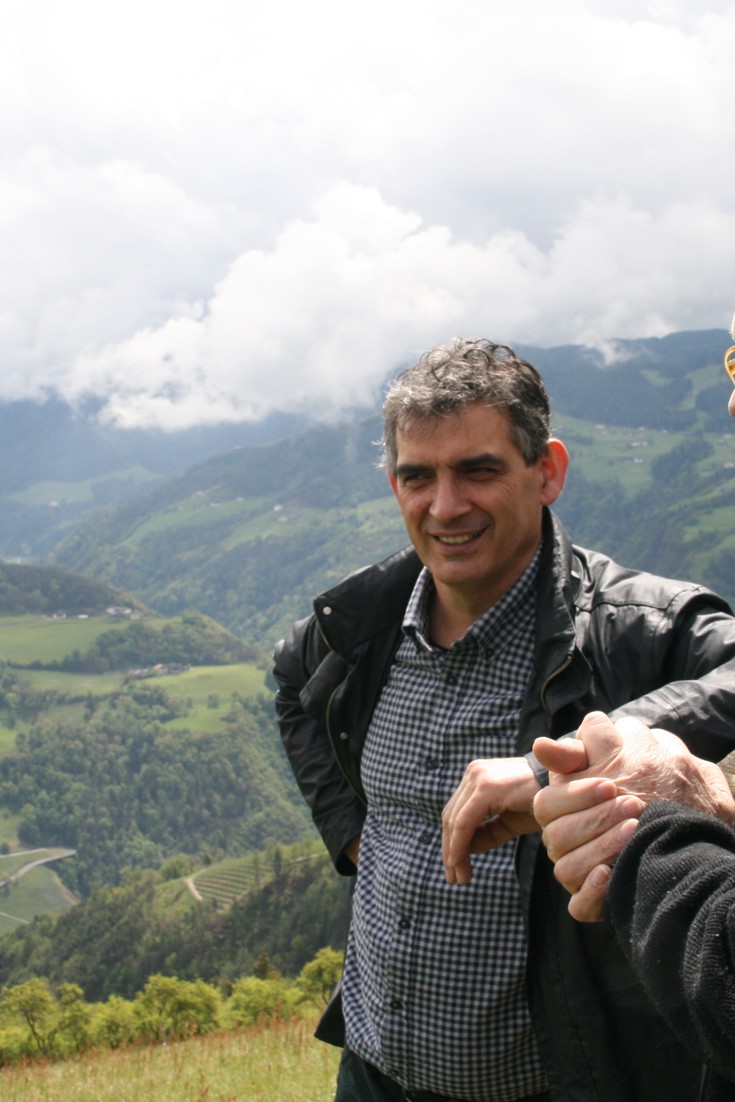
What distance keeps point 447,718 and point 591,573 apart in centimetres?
74

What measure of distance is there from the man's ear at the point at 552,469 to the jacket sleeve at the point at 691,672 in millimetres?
753

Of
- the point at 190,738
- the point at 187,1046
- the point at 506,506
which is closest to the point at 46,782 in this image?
the point at 190,738

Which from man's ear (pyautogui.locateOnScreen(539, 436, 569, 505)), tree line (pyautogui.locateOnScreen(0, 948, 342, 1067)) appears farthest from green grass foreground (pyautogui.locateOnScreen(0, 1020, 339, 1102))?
tree line (pyautogui.locateOnScreen(0, 948, 342, 1067))

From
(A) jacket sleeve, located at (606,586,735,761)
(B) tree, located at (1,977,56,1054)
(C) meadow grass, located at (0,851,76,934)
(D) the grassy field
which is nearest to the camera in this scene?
(A) jacket sleeve, located at (606,586,735,761)

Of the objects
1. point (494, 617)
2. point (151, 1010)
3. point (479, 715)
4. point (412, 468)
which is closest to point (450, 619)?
point (494, 617)

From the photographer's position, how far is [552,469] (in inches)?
149

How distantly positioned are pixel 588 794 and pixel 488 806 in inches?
14.4

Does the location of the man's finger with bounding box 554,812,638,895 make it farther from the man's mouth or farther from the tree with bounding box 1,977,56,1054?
the tree with bounding box 1,977,56,1054

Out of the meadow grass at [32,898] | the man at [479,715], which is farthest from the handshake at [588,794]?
the meadow grass at [32,898]

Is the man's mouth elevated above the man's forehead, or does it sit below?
below

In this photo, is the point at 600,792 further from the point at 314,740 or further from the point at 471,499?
the point at 314,740

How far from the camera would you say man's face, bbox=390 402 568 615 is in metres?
3.53

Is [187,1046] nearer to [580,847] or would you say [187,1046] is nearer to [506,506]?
[506,506]

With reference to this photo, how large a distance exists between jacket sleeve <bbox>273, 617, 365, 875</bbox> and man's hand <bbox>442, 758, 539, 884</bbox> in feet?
5.32
